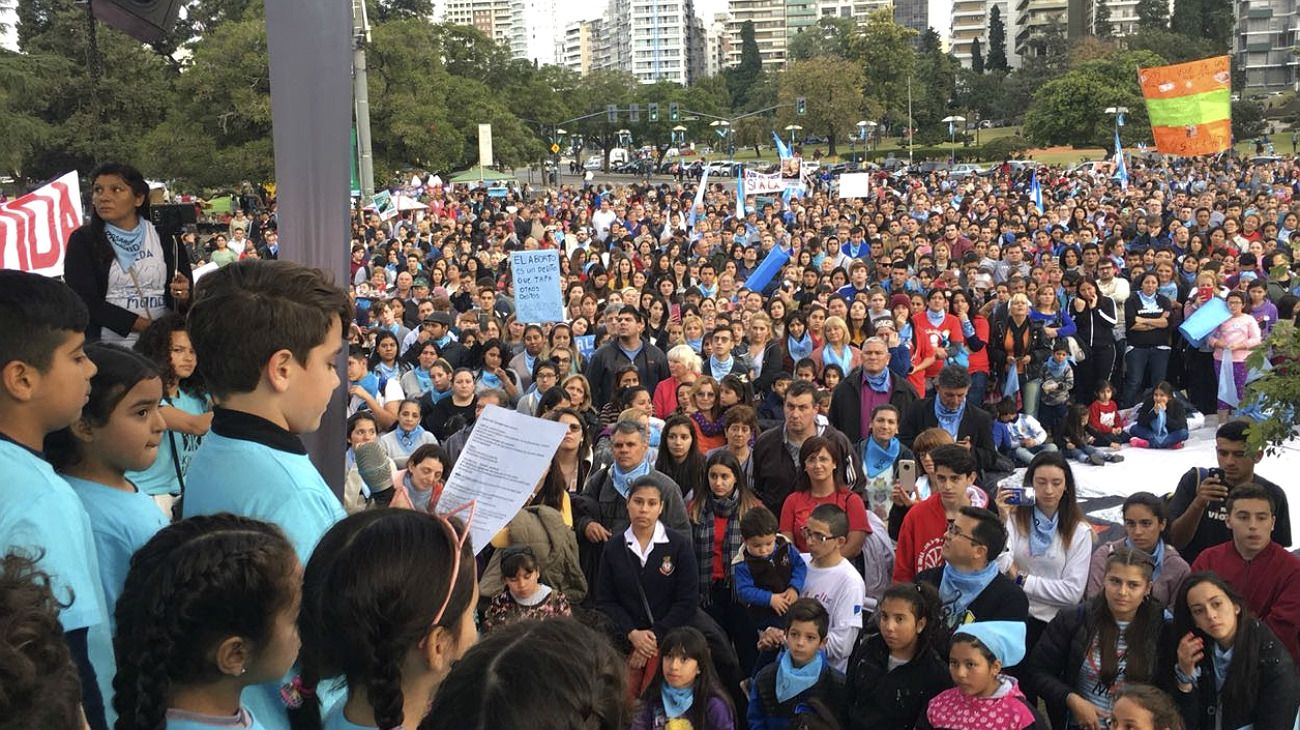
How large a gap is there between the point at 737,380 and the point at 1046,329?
388 centimetres

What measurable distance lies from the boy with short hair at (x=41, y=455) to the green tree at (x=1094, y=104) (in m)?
62.8

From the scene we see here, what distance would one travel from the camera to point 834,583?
17.1 feet

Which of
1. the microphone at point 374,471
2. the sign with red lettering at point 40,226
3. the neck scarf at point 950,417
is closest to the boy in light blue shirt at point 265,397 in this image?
the microphone at point 374,471

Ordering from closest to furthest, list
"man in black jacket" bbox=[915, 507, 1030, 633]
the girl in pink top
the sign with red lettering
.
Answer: "man in black jacket" bbox=[915, 507, 1030, 633] → the sign with red lettering → the girl in pink top

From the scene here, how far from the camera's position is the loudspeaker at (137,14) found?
479cm

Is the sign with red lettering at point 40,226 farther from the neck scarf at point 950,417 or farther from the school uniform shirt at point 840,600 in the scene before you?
the neck scarf at point 950,417

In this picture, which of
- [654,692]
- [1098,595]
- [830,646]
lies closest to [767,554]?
[830,646]

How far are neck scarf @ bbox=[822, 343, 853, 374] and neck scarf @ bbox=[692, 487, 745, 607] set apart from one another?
3.08 meters

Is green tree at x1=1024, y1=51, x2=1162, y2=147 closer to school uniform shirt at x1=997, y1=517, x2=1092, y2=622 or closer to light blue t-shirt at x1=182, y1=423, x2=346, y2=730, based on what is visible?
school uniform shirt at x1=997, y1=517, x2=1092, y2=622

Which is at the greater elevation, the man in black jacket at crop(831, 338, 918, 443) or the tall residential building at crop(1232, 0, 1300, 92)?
the tall residential building at crop(1232, 0, 1300, 92)

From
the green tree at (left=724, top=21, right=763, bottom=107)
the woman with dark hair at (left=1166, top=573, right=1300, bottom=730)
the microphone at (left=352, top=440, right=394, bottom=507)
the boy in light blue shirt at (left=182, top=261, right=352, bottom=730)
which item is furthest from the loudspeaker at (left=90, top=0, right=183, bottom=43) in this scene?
the green tree at (left=724, top=21, right=763, bottom=107)

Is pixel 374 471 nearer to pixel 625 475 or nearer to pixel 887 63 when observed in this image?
pixel 625 475

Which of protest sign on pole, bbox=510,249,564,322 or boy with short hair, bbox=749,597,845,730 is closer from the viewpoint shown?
boy with short hair, bbox=749,597,845,730

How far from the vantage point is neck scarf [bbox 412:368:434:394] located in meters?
8.80
